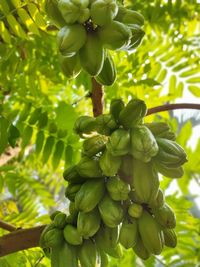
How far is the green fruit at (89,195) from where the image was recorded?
0.78 m

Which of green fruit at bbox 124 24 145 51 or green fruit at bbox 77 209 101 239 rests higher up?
green fruit at bbox 124 24 145 51

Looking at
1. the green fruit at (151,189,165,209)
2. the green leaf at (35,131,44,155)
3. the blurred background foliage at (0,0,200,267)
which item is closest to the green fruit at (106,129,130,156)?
the green fruit at (151,189,165,209)

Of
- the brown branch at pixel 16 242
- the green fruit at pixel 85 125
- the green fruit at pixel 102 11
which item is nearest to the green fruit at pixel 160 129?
the green fruit at pixel 85 125

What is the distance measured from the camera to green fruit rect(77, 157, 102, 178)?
80 centimetres

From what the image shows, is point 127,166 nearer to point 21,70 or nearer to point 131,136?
point 131,136

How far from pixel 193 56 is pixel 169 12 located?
0.20 metres

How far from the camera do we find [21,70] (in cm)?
153

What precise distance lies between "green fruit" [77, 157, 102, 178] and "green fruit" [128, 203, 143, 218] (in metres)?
0.08

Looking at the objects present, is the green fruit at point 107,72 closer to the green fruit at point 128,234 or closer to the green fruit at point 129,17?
the green fruit at point 129,17

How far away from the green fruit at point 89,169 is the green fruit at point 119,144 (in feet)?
0.17

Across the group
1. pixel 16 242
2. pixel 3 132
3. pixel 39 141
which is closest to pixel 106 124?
pixel 16 242

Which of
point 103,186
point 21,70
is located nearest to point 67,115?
point 21,70

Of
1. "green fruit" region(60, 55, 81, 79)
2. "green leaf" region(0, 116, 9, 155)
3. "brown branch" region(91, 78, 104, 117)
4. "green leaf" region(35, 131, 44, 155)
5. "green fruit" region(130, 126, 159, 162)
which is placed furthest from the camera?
"green leaf" region(35, 131, 44, 155)

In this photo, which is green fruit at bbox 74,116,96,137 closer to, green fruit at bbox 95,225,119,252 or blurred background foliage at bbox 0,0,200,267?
green fruit at bbox 95,225,119,252
